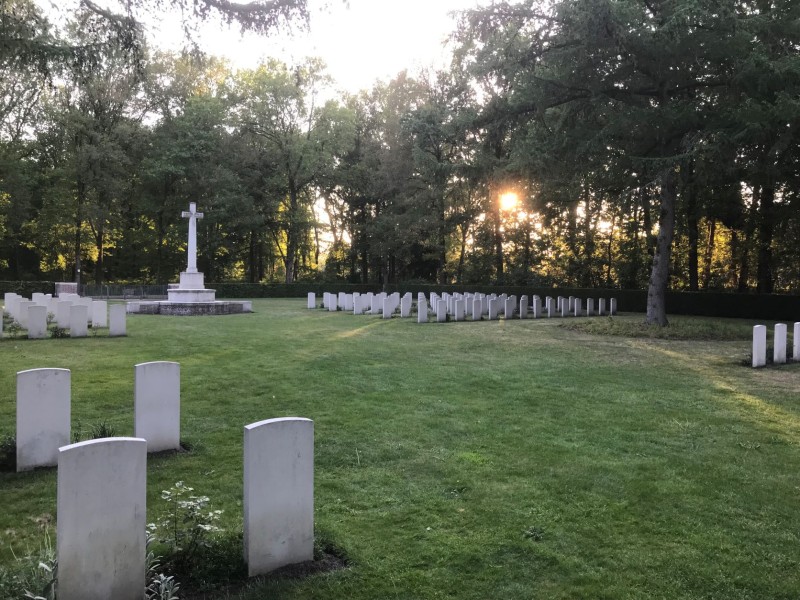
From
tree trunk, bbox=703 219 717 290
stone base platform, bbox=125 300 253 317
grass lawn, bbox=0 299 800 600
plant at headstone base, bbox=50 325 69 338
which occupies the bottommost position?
grass lawn, bbox=0 299 800 600

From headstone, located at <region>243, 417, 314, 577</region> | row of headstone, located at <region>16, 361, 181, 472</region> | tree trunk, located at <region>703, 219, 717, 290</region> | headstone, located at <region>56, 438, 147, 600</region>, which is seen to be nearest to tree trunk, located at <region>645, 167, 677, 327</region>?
tree trunk, located at <region>703, 219, 717, 290</region>

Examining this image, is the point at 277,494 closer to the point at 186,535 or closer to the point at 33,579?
the point at 186,535

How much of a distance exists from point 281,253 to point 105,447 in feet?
144

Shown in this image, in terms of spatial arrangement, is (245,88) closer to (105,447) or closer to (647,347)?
(647,347)

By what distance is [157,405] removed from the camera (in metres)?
5.00

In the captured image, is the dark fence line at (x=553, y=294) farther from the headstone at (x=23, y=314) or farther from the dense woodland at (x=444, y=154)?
the headstone at (x=23, y=314)

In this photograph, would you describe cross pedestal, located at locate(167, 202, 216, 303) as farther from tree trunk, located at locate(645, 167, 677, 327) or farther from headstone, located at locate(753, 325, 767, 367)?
headstone, located at locate(753, 325, 767, 367)

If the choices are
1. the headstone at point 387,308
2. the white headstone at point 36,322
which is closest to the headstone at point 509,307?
the headstone at point 387,308

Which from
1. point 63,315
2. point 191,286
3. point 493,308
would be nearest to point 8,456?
point 63,315

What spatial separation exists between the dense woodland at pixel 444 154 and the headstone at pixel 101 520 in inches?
365

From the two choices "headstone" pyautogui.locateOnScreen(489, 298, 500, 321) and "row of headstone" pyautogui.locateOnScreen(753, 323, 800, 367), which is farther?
"headstone" pyautogui.locateOnScreen(489, 298, 500, 321)

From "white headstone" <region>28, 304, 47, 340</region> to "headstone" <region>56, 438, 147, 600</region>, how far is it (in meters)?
11.9

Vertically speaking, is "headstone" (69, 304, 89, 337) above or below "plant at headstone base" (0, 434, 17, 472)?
above

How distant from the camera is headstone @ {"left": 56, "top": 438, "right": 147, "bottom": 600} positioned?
101 inches
